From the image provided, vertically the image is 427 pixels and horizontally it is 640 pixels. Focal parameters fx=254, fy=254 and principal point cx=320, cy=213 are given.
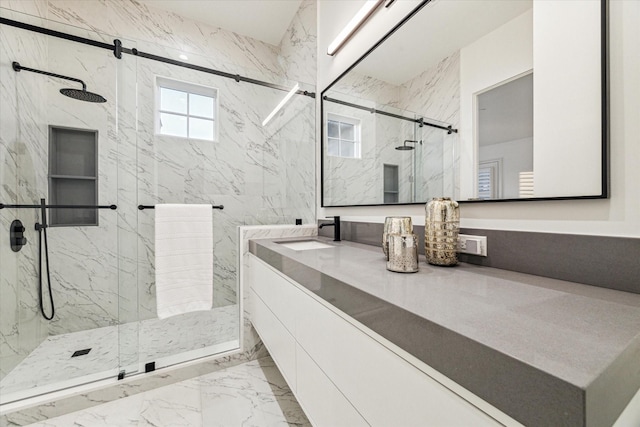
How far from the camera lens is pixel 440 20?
1.07 m

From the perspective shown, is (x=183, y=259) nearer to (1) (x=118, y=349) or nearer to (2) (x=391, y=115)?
(1) (x=118, y=349)

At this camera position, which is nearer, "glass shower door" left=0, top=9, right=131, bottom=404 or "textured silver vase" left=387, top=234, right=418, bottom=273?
"textured silver vase" left=387, top=234, right=418, bottom=273

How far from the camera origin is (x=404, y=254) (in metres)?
0.79

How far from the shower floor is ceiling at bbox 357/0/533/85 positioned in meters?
1.85

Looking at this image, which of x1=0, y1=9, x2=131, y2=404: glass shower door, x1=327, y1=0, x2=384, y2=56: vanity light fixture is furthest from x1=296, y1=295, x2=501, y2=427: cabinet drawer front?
x1=327, y1=0, x2=384, y2=56: vanity light fixture

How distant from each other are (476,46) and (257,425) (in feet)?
6.15

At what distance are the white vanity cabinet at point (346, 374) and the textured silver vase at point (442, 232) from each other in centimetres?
42

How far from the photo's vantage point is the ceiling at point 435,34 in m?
0.89

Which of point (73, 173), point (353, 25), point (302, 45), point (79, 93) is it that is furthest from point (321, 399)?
point (302, 45)

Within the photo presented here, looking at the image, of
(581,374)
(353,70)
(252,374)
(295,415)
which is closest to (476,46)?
(353,70)

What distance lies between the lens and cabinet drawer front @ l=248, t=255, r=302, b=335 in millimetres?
1010

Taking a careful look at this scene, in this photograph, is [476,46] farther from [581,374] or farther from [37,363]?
[37,363]

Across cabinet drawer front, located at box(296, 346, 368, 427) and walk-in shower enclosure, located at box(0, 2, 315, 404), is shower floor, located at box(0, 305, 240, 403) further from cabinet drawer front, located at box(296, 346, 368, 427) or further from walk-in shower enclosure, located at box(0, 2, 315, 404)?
cabinet drawer front, located at box(296, 346, 368, 427)

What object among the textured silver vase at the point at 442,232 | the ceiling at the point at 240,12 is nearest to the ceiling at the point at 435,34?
the textured silver vase at the point at 442,232
